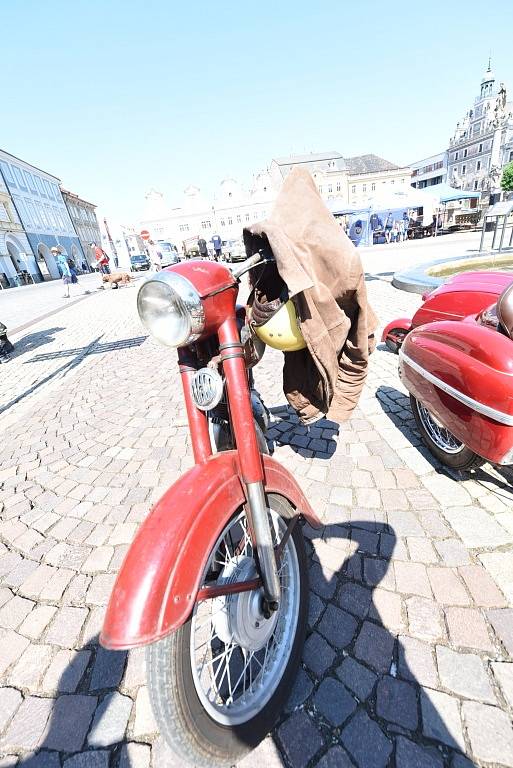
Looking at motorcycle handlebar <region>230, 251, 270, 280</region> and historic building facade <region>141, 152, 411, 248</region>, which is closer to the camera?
motorcycle handlebar <region>230, 251, 270, 280</region>

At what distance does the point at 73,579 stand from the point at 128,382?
366cm

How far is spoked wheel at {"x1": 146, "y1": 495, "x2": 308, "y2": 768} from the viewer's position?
1.03m

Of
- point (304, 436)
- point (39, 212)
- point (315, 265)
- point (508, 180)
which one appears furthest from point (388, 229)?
point (39, 212)

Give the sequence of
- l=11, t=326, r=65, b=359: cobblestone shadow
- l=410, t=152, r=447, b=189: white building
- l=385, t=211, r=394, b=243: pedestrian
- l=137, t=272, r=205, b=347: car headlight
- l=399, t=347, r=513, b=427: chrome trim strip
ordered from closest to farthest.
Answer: l=137, t=272, r=205, b=347: car headlight < l=399, t=347, r=513, b=427: chrome trim strip < l=11, t=326, r=65, b=359: cobblestone shadow < l=385, t=211, r=394, b=243: pedestrian < l=410, t=152, r=447, b=189: white building

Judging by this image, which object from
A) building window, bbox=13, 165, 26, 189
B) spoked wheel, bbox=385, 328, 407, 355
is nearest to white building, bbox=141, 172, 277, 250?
building window, bbox=13, 165, 26, 189

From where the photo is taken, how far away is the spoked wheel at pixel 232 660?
1034 millimetres

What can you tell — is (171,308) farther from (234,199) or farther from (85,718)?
(234,199)

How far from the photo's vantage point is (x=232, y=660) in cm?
163

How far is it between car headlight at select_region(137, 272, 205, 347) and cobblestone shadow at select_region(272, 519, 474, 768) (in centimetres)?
157

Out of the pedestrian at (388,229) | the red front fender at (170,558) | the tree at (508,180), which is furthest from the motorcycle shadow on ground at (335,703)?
the tree at (508,180)

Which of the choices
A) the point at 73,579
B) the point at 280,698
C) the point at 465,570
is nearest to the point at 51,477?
the point at 73,579

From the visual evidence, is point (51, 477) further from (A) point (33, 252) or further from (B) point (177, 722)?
(A) point (33, 252)

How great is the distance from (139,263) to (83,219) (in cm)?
4003

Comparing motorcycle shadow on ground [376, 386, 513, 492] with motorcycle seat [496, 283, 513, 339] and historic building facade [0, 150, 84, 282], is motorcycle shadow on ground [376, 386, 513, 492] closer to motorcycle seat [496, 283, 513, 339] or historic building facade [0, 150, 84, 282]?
motorcycle seat [496, 283, 513, 339]
